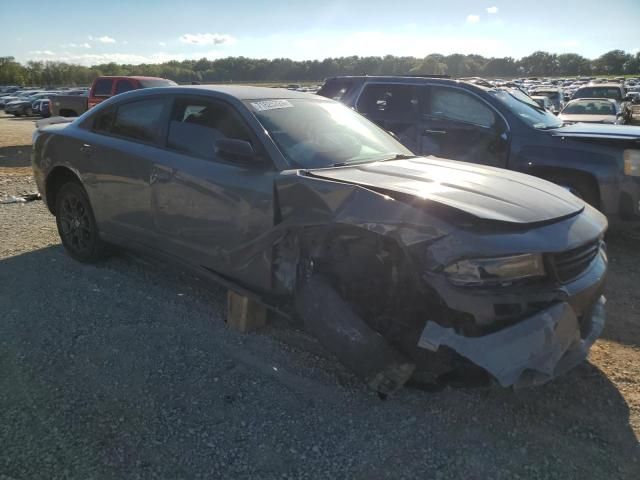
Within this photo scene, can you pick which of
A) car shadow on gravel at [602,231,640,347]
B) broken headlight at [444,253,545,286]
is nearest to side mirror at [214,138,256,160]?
broken headlight at [444,253,545,286]

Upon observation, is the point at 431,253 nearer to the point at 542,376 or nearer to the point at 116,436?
the point at 542,376

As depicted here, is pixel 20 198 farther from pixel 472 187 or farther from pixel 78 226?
pixel 472 187

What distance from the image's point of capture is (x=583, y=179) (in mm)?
5699

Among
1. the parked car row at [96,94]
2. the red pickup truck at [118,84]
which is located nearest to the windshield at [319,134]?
the parked car row at [96,94]

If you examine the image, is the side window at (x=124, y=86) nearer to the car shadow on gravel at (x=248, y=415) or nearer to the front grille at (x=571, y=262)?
the car shadow on gravel at (x=248, y=415)

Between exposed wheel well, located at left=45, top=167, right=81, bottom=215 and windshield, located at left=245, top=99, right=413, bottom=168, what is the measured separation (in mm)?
2388

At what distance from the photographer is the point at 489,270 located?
101 inches

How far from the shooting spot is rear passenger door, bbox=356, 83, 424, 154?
6.77 meters

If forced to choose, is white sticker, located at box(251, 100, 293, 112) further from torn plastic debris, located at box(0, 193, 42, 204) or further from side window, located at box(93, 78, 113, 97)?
side window, located at box(93, 78, 113, 97)

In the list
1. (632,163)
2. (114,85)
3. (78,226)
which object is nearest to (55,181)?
(78,226)

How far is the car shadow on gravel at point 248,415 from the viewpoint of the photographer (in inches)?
95.9

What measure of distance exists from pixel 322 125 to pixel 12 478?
2.89 meters

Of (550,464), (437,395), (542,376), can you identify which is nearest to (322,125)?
(437,395)

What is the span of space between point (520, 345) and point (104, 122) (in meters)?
4.03
